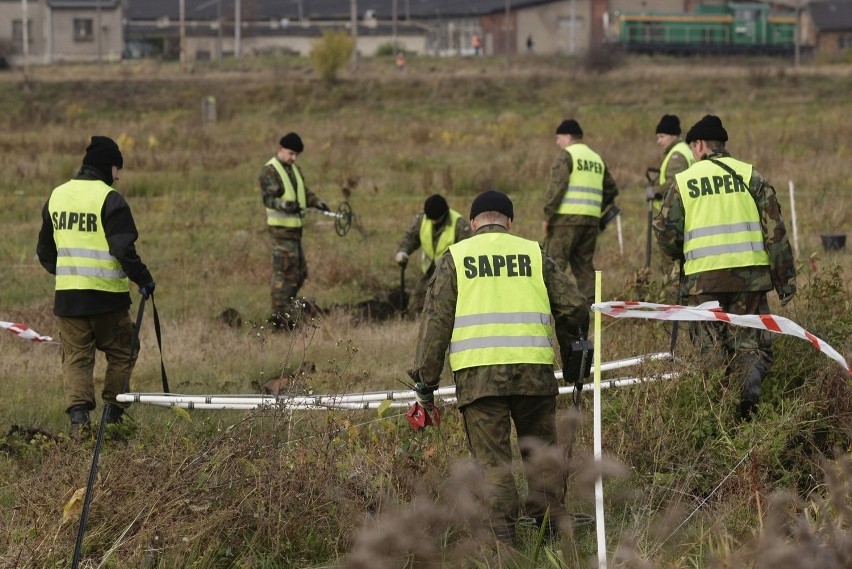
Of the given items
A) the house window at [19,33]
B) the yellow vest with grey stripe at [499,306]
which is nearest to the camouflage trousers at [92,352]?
the yellow vest with grey stripe at [499,306]

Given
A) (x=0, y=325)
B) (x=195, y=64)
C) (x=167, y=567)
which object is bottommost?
(x=167, y=567)

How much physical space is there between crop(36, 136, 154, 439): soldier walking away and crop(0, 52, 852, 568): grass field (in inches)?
19.1

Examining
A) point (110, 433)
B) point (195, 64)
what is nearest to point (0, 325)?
point (110, 433)

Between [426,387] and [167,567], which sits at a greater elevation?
[426,387]

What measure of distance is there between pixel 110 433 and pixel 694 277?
396 cm

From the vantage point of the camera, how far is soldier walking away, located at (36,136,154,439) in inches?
356

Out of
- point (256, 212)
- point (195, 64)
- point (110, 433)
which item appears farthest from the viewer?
point (195, 64)

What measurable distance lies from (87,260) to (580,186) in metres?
5.56

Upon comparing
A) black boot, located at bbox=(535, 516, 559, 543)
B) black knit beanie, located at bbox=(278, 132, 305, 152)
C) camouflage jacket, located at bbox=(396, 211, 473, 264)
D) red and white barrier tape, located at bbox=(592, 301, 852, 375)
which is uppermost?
black knit beanie, located at bbox=(278, 132, 305, 152)

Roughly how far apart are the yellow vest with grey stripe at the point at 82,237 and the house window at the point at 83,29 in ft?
238

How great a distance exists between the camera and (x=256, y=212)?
21.2m

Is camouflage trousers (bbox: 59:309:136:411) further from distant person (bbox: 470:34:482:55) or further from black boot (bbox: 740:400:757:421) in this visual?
distant person (bbox: 470:34:482:55)

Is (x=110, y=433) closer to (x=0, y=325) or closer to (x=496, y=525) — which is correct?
(x=0, y=325)

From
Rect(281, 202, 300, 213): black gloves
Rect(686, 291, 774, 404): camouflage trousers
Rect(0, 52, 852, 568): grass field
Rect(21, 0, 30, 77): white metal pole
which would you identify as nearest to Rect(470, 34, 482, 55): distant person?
Rect(21, 0, 30, 77): white metal pole
